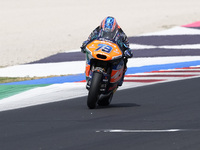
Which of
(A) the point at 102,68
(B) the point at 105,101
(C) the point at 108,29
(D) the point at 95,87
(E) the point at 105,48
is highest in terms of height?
(C) the point at 108,29

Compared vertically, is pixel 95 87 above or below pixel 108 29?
below

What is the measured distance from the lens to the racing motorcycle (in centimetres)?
1054

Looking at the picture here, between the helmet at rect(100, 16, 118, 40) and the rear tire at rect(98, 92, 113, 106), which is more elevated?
the helmet at rect(100, 16, 118, 40)

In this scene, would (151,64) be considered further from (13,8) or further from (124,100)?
(13,8)

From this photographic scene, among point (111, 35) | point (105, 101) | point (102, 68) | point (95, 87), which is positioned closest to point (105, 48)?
point (102, 68)

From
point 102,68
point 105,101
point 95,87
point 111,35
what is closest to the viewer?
point 95,87

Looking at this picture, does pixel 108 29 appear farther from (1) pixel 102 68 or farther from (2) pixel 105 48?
(1) pixel 102 68

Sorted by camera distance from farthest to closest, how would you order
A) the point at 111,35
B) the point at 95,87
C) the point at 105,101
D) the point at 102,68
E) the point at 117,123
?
the point at 105,101, the point at 111,35, the point at 102,68, the point at 95,87, the point at 117,123

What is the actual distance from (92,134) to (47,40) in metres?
18.6

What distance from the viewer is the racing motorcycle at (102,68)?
1054 cm

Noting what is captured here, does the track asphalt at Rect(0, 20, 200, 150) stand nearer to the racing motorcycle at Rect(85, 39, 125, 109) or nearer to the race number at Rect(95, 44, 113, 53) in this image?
the racing motorcycle at Rect(85, 39, 125, 109)

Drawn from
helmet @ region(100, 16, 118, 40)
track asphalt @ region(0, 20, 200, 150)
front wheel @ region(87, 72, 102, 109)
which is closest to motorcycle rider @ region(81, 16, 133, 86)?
helmet @ region(100, 16, 118, 40)

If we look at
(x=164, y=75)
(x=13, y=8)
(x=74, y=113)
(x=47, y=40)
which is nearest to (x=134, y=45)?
(x=47, y=40)

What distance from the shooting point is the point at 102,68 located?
10680 millimetres
